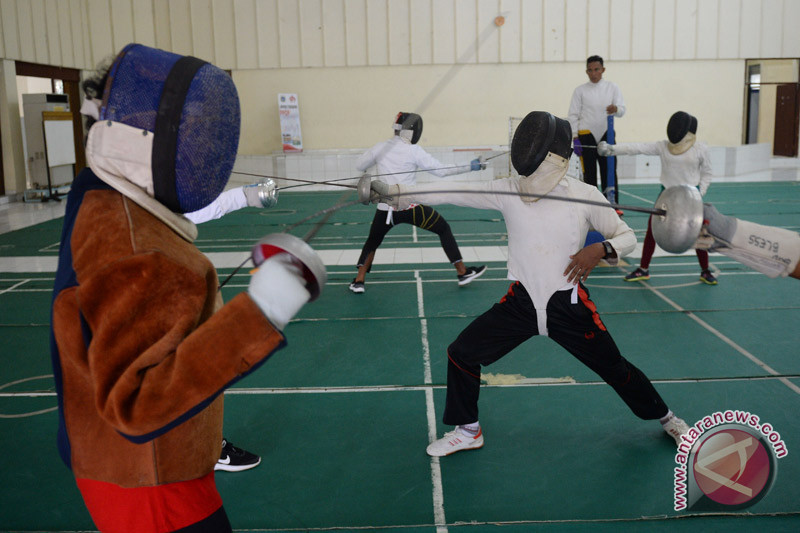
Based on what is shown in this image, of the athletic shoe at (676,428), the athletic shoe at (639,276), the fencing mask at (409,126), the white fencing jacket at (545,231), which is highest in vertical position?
the fencing mask at (409,126)

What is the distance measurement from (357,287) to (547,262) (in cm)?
351

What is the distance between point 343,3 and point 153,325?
1647 centimetres

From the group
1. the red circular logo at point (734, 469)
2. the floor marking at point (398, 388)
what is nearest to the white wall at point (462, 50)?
the floor marking at point (398, 388)

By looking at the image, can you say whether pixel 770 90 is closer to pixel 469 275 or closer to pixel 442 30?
pixel 442 30

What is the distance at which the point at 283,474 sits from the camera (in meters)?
3.26

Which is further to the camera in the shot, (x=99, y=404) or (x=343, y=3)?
(x=343, y=3)

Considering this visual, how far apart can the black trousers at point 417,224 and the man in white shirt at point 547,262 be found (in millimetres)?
3092

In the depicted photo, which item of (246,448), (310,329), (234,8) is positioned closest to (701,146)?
(310,329)

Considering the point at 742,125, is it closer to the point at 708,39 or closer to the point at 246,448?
the point at 708,39

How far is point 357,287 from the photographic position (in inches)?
257

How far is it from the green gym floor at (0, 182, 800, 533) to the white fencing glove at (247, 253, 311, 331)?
0.34 metres

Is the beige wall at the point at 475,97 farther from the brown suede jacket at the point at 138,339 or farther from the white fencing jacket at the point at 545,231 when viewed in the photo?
the brown suede jacket at the point at 138,339

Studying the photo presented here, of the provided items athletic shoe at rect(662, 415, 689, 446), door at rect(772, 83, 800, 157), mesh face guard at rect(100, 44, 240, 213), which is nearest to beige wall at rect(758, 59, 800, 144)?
door at rect(772, 83, 800, 157)

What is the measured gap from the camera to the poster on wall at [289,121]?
16.6m
